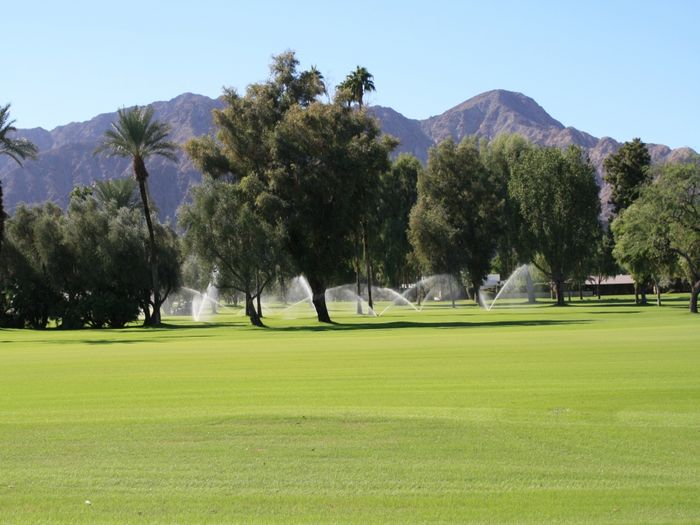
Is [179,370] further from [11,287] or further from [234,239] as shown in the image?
[11,287]

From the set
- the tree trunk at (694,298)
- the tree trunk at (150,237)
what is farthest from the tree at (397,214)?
the tree trunk at (694,298)

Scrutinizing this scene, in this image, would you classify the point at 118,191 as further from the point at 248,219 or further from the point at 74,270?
the point at 248,219

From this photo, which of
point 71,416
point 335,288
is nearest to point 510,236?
point 335,288

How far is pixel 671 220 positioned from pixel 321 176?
30.9m

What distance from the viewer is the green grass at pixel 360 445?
414 inches

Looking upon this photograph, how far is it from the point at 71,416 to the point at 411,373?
1011 cm

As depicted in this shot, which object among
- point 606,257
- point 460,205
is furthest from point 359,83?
point 606,257

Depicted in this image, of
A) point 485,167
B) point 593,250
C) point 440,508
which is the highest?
point 485,167

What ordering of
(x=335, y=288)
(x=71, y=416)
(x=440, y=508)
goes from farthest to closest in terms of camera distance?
(x=335, y=288), (x=71, y=416), (x=440, y=508)

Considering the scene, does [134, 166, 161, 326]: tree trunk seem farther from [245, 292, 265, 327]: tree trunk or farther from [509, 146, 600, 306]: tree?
[509, 146, 600, 306]: tree

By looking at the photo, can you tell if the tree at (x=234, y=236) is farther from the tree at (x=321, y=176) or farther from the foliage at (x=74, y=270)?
the foliage at (x=74, y=270)

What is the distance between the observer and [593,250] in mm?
102625

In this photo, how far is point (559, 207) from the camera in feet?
323

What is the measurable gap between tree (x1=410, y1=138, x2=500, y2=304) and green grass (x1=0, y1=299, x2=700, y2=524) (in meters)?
74.9
